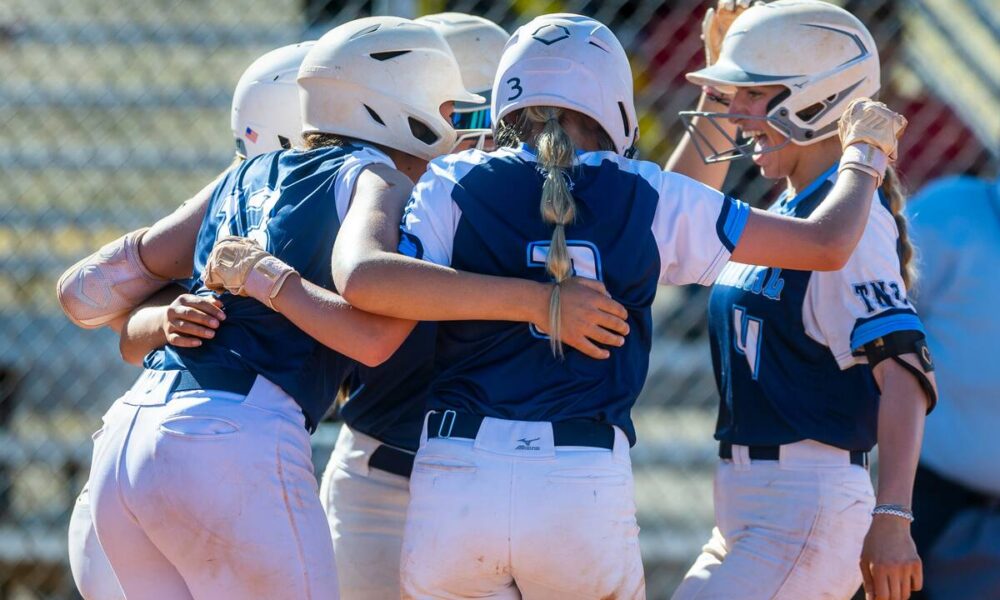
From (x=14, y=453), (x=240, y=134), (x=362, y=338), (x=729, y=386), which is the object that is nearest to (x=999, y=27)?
(x=729, y=386)

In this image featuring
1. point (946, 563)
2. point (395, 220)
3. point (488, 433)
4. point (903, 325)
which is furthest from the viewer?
point (946, 563)

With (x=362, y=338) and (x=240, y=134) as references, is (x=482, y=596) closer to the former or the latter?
(x=362, y=338)

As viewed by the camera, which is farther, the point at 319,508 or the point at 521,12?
the point at 521,12

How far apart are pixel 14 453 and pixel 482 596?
394 centimetres

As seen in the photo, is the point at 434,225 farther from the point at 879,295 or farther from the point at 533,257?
the point at 879,295

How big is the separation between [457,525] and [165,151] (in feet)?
15.7

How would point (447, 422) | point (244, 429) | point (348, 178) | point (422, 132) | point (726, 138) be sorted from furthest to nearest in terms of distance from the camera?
point (726, 138), point (422, 132), point (348, 178), point (244, 429), point (447, 422)

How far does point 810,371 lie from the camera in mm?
3037

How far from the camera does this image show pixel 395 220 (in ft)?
8.60

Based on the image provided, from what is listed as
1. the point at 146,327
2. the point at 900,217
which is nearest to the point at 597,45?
the point at 900,217

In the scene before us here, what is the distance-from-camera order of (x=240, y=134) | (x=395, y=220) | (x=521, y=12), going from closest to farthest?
(x=395, y=220), (x=240, y=134), (x=521, y=12)

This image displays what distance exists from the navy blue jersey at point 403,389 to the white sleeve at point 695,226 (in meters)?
0.85

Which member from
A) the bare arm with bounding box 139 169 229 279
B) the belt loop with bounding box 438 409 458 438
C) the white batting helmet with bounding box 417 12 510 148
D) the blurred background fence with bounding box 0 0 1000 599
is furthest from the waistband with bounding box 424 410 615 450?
the blurred background fence with bounding box 0 0 1000 599

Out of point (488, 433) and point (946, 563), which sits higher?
point (488, 433)
